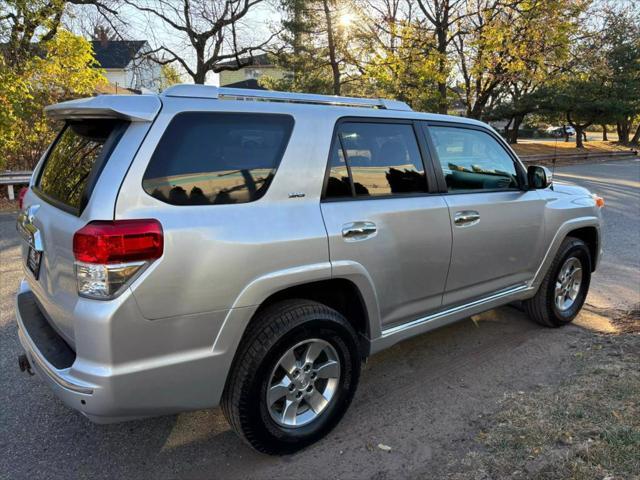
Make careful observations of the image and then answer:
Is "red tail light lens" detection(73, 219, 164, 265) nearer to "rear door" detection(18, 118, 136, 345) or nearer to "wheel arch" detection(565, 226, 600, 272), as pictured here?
"rear door" detection(18, 118, 136, 345)

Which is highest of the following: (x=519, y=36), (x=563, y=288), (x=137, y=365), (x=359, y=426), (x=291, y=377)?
(x=519, y=36)

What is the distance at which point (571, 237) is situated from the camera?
175 inches

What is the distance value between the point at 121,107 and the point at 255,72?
5165cm

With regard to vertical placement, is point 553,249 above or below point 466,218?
below

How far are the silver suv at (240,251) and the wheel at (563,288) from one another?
1102 mm

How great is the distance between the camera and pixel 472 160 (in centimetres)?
379

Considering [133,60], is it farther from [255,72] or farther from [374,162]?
[255,72]

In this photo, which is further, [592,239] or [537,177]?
[592,239]

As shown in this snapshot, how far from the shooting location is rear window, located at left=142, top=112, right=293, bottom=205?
7.29 feet

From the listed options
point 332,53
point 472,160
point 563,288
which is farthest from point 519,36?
point 472,160

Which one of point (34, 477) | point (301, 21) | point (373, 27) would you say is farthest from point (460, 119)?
point (301, 21)

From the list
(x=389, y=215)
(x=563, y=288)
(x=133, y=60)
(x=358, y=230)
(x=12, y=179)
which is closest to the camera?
(x=358, y=230)

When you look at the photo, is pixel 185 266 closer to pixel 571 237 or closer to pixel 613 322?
A: pixel 571 237

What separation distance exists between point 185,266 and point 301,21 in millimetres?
23620
